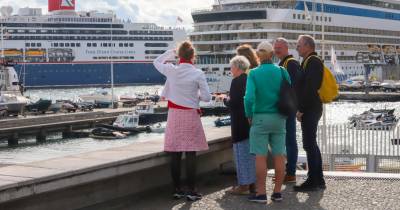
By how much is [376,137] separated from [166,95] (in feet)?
22.1

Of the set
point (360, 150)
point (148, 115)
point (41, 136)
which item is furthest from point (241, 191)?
point (148, 115)

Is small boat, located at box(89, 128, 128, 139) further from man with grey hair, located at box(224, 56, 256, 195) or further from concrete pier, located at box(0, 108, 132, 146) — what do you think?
man with grey hair, located at box(224, 56, 256, 195)

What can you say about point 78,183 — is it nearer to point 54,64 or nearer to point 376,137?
point 376,137

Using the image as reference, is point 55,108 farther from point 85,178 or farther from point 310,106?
point 85,178

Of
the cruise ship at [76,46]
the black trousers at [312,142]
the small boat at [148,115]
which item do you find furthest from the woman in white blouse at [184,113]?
the cruise ship at [76,46]

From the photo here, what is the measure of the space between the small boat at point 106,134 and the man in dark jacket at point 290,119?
3251 centimetres

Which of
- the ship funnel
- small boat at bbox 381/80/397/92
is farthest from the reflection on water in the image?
the ship funnel

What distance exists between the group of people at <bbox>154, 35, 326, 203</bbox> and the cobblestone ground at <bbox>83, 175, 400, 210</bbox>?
13 centimetres

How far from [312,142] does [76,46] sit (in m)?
92.9

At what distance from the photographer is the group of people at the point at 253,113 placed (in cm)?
595

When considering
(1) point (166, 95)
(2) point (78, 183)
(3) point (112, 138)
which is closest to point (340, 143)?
(1) point (166, 95)

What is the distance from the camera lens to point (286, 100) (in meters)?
5.96

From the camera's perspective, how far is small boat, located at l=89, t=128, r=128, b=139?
39.0m

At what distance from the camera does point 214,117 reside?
49.9 metres
